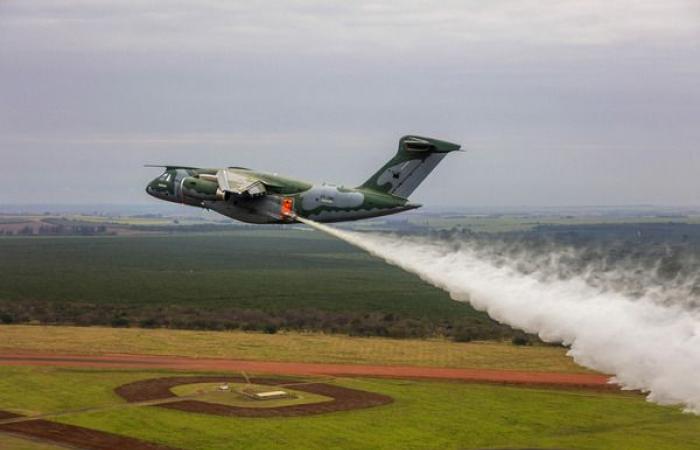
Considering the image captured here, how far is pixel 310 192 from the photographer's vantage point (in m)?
56.1

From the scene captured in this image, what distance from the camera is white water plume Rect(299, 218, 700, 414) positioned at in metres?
61.4

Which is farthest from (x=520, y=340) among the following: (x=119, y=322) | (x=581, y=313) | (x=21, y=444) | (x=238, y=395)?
(x=21, y=444)

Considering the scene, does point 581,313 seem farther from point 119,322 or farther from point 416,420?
point 119,322

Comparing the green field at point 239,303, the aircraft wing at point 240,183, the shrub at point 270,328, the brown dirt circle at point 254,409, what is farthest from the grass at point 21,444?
the green field at point 239,303

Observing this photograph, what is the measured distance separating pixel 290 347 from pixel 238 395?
77.3 ft

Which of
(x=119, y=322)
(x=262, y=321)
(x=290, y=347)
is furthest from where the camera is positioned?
(x=262, y=321)

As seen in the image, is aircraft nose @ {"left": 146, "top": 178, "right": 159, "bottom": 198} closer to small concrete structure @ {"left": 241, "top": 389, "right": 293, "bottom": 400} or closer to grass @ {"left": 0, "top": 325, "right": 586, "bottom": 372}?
small concrete structure @ {"left": 241, "top": 389, "right": 293, "bottom": 400}

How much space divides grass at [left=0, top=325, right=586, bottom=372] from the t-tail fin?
48.8 meters

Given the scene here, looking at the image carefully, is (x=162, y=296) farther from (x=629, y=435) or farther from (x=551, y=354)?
(x=629, y=435)

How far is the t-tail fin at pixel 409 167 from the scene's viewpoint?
2302 inches

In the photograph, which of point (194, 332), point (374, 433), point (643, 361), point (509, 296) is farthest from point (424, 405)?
point (194, 332)

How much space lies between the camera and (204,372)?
10156cm

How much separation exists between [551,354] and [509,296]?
157ft

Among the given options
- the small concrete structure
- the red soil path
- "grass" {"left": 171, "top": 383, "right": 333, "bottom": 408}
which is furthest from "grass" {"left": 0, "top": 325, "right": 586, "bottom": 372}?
the small concrete structure
